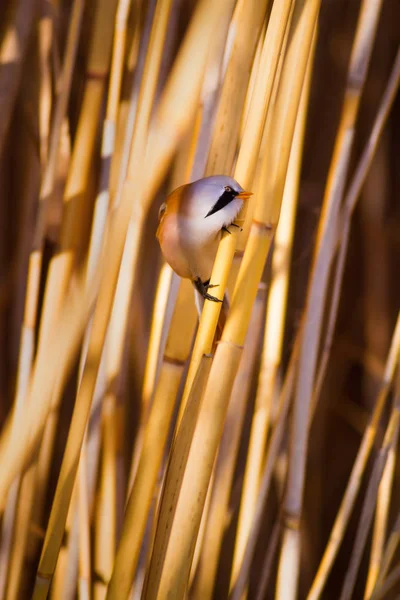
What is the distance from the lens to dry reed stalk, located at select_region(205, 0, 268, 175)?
303 millimetres

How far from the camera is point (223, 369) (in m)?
0.32

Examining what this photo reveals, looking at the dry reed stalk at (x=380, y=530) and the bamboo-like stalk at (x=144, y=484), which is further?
the dry reed stalk at (x=380, y=530)

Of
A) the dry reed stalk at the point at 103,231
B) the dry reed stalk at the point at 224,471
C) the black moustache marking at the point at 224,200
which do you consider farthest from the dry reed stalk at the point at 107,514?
the black moustache marking at the point at 224,200

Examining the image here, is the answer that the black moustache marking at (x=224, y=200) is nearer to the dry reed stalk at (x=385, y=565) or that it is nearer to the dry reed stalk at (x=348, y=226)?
the dry reed stalk at (x=348, y=226)

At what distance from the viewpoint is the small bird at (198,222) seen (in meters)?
0.33

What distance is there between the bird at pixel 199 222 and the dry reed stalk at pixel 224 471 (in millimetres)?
205

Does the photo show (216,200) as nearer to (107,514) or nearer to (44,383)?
(44,383)

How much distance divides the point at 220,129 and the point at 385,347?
673mm

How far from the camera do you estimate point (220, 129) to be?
0.34 meters

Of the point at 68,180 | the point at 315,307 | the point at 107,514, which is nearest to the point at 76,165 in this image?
the point at 68,180

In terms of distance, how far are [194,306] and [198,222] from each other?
66mm

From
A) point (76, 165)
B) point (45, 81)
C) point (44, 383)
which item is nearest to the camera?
point (44, 383)

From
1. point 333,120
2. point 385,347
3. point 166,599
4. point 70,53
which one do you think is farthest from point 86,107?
→ point 385,347

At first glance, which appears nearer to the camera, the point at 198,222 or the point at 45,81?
the point at 198,222
